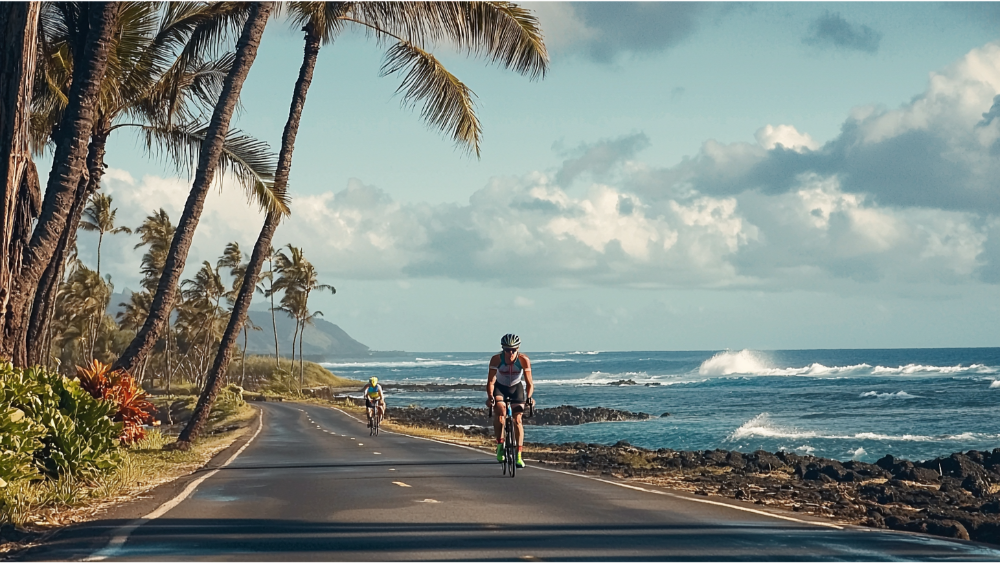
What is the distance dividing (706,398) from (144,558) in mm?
71439

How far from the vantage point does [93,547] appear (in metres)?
8.80

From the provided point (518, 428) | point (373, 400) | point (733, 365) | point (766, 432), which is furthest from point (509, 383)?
point (733, 365)

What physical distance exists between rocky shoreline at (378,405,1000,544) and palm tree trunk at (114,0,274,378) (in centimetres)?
873

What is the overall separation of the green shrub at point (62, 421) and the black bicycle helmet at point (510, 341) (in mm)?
5531

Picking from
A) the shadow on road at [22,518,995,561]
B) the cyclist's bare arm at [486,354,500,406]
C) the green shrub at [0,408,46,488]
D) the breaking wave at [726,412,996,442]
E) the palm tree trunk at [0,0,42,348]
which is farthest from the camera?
the breaking wave at [726,412,996,442]

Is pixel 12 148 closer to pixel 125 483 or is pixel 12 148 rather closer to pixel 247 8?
pixel 125 483

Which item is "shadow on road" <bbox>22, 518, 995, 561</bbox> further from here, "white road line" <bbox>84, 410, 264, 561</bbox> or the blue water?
the blue water

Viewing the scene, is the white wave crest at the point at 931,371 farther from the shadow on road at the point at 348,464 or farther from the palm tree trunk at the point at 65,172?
the palm tree trunk at the point at 65,172

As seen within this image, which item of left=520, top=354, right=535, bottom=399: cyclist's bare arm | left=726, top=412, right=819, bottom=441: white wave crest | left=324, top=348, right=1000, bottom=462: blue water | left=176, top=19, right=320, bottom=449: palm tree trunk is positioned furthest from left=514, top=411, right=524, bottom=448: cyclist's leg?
left=726, top=412, right=819, bottom=441: white wave crest

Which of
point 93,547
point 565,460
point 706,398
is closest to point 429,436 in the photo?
point 565,460

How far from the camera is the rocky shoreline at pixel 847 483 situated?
12039mm

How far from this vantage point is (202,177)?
66.3 ft

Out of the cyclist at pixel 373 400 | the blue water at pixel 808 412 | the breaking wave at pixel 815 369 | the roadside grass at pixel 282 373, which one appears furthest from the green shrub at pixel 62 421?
the breaking wave at pixel 815 369

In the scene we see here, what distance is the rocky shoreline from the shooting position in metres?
12.0
